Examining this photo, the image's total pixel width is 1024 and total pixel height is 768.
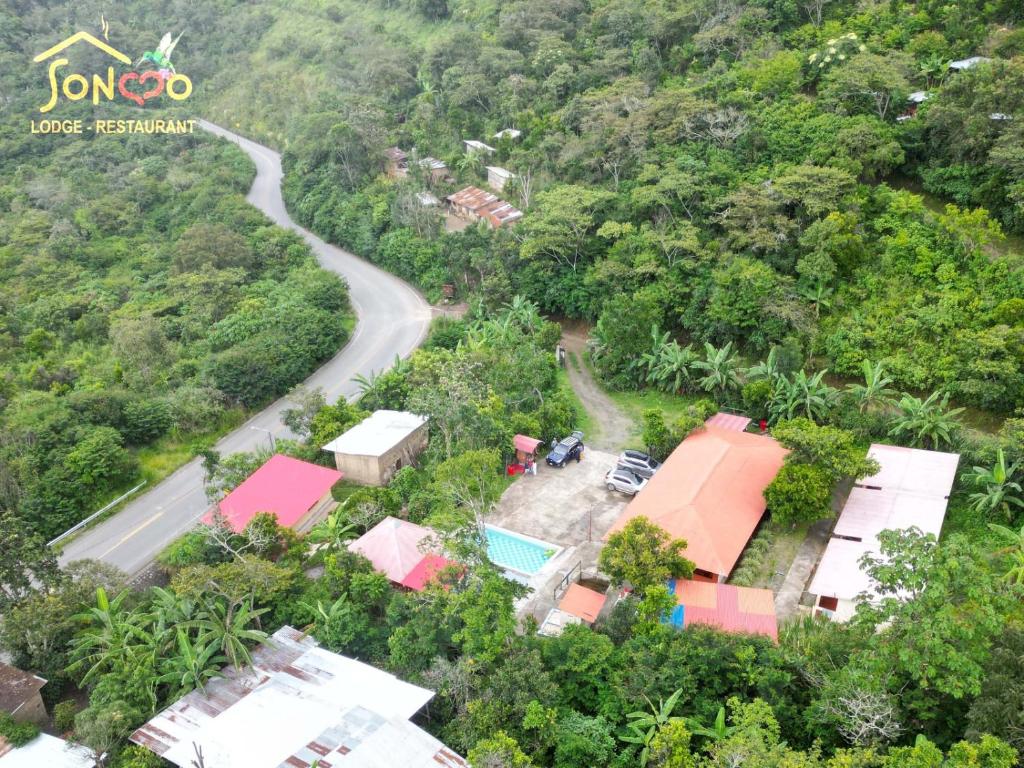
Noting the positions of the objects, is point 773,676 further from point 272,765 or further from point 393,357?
point 393,357

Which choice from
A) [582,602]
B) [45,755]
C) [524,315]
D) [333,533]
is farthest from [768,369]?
[45,755]

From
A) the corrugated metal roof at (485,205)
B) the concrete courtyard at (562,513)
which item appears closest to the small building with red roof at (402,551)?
Answer: the concrete courtyard at (562,513)

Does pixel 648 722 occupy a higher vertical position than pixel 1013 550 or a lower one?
lower

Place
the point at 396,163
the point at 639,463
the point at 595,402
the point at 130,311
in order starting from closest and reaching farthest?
the point at 639,463, the point at 595,402, the point at 130,311, the point at 396,163

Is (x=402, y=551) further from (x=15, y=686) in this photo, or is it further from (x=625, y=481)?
(x=15, y=686)

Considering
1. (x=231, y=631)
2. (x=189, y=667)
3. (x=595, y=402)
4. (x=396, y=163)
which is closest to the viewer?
(x=189, y=667)

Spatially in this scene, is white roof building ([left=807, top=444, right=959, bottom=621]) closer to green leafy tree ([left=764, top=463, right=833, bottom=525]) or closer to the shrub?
green leafy tree ([left=764, top=463, right=833, bottom=525])

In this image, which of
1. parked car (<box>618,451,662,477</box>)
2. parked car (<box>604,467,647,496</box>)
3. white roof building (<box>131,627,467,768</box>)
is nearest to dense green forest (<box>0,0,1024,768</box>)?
white roof building (<box>131,627,467,768</box>)
